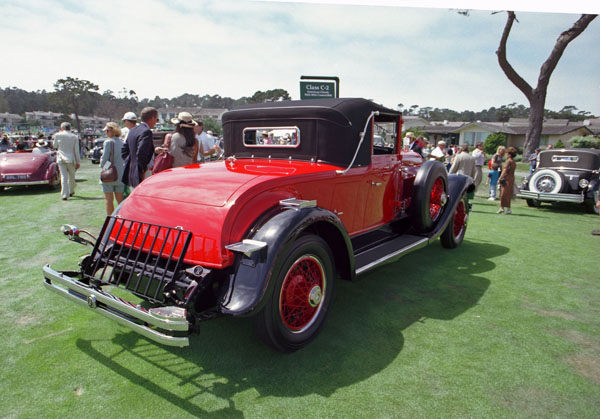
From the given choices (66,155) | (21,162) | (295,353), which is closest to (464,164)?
(295,353)

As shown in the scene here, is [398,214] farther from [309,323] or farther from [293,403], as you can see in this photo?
[293,403]

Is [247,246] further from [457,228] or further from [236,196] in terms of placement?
[457,228]

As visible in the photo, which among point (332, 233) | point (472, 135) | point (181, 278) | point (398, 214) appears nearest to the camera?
point (181, 278)

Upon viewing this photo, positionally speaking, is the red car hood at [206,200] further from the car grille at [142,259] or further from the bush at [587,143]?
the bush at [587,143]

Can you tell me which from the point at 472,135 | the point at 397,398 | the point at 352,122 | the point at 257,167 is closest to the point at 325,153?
the point at 352,122

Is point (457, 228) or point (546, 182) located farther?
point (546, 182)

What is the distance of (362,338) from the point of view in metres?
3.00

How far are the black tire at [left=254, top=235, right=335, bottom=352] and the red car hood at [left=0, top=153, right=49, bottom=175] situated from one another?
374 inches

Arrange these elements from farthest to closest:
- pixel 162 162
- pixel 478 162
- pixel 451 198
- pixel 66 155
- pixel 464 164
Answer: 1. pixel 478 162
2. pixel 464 164
3. pixel 66 155
4. pixel 451 198
5. pixel 162 162

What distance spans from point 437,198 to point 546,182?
6.18 meters

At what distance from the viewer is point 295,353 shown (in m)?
2.78

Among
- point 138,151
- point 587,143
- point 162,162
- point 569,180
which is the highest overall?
point 587,143

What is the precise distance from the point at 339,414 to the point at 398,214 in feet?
9.17

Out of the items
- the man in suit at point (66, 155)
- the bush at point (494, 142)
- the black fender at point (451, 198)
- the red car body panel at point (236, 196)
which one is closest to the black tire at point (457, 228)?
the black fender at point (451, 198)
